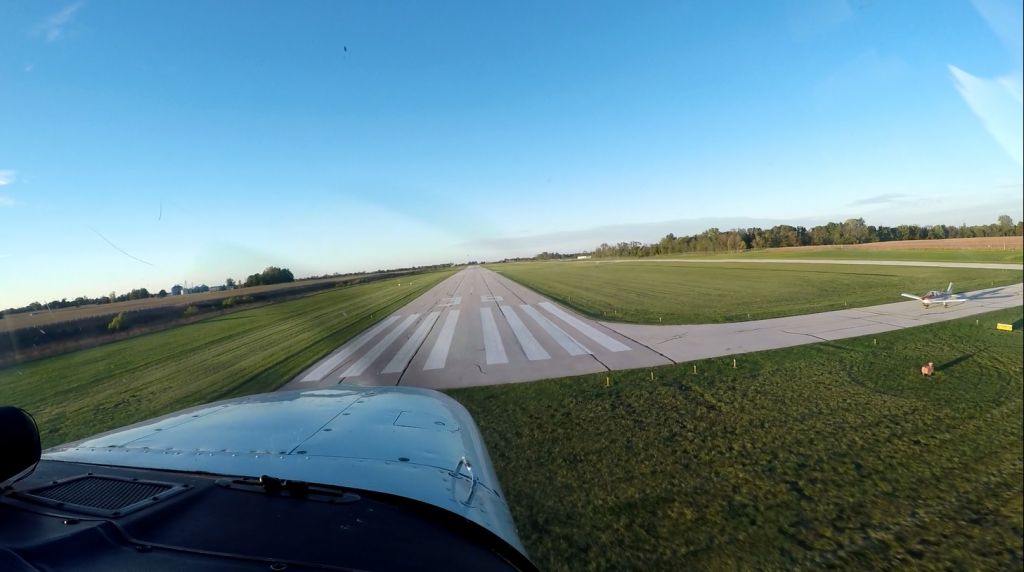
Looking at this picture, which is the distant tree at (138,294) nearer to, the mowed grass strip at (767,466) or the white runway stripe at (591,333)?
the mowed grass strip at (767,466)

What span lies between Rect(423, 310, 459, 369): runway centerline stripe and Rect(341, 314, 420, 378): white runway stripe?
124 centimetres

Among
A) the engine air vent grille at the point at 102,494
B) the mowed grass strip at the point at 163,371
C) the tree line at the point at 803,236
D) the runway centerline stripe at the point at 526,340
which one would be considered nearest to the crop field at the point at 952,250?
the tree line at the point at 803,236

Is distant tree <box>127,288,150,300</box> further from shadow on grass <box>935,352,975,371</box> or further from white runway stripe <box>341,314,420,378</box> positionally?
shadow on grass <box>935,352,975,371</box>

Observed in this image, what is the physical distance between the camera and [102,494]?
4.64 ft

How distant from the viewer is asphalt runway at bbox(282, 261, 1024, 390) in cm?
798

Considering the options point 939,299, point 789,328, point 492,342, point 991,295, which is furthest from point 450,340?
point 991,295

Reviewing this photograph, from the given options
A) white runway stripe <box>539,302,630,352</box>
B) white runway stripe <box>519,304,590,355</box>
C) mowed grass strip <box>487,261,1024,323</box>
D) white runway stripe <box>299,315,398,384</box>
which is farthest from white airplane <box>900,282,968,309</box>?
white runway stripe <box>299,315,398,384</box>

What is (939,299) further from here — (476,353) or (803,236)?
(803,236)

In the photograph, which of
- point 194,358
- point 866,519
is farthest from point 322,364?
point 866,519

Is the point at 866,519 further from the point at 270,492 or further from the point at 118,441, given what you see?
the point at 118,441

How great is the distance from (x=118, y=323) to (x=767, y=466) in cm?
762

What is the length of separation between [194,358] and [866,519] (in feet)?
37.1

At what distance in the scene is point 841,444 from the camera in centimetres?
464

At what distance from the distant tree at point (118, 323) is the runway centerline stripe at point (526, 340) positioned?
21.9 ft
